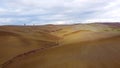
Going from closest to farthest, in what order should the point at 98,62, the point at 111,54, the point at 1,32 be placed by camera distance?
the point at 98,62 < the point at 111,54 < the point at 1,32

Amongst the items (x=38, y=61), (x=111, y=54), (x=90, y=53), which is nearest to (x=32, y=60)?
(x=38, y=61)

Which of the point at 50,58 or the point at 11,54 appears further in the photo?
the point at 11,54

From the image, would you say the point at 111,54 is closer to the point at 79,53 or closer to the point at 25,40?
the point at 79,53

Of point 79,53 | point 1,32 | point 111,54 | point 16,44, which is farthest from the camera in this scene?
point 1,32

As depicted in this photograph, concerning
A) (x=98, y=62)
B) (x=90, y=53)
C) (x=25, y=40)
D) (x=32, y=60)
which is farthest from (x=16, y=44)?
(x=98, y=62)

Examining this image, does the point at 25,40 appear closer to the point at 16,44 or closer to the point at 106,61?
the point at 16,44

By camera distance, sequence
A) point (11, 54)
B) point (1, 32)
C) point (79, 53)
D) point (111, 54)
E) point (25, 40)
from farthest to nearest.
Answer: point (1, 32), point (25, 40), point (11, 54), point (79, 53), point (111, 54)

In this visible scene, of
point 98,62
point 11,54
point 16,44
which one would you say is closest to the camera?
point 98,62

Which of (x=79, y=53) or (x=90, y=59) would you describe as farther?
(x=79, y=53)

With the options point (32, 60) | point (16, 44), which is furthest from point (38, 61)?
point (16, 44)
